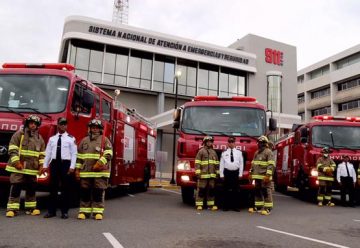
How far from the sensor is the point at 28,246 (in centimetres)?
495

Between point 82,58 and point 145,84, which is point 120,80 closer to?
point 145,84

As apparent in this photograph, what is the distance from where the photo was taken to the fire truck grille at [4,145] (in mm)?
7932

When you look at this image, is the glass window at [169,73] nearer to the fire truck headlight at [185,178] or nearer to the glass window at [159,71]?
the glass window at [159,71]

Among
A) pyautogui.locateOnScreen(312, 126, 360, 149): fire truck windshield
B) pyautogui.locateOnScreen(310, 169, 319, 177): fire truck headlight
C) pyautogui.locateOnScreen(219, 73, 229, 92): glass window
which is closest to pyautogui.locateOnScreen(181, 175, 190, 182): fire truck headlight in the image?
pyautogui.locateOnScreen(310, 169, 319, 177): fire truck headlight

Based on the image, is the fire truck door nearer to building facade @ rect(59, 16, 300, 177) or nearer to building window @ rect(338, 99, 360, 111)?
building facade @ rect(59, 16, 300, 177)

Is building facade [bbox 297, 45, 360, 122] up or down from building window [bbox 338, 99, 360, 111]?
up

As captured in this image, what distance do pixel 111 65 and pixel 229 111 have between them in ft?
81.5

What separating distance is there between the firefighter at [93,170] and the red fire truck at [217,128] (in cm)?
272

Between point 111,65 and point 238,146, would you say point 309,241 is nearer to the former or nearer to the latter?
point 238,146

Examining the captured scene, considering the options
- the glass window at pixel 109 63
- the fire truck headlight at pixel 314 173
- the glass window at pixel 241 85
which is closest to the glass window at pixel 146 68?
the glass window at pixel 109 63

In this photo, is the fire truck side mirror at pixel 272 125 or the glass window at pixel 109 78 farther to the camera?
the glass window at pixel 109 78

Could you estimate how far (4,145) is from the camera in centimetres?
796

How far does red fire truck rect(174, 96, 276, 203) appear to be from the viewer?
10008 mm

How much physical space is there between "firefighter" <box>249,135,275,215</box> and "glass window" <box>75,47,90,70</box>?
1007 inches
